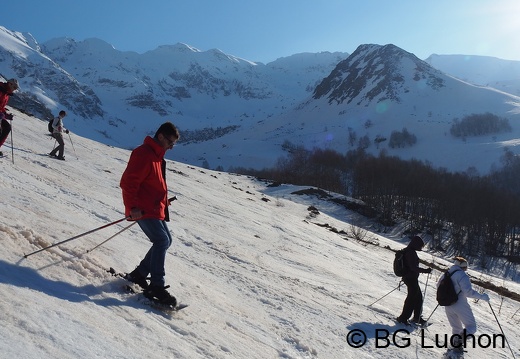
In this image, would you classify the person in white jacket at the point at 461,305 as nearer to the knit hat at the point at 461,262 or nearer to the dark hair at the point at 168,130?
the knit hat at the point at 461,262

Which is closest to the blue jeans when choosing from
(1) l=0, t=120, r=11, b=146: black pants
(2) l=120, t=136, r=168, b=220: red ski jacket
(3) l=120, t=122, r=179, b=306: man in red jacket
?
(3) l=120, t=122, r=179, b=306: man in red jacket

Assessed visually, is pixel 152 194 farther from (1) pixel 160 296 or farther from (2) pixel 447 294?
(2) pixel 447 294

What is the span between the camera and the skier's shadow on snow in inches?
177

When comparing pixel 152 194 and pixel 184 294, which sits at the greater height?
pixel 152 194

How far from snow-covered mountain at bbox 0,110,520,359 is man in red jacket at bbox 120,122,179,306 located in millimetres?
368

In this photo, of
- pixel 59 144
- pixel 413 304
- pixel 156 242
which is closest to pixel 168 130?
pixel 156 242

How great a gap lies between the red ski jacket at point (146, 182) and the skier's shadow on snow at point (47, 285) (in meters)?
1.05

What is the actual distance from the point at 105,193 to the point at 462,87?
20512cm

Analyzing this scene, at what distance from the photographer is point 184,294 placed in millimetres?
6105

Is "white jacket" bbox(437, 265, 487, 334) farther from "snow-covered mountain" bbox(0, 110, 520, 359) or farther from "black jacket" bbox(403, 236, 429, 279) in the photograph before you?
"black jacket" bbox(403, 236, 429, 279)

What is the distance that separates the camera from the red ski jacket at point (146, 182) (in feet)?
16.2

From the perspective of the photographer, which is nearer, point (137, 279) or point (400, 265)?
point (137, 279)

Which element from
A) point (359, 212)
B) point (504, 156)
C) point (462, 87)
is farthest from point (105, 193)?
point (462, 87)

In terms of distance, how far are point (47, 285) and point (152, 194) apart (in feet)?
5.13
